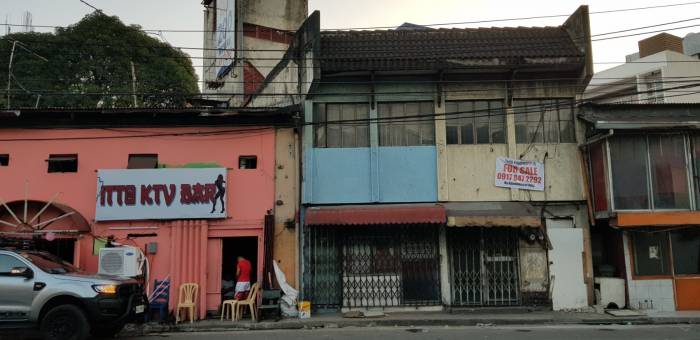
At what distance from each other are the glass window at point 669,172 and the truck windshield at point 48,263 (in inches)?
550

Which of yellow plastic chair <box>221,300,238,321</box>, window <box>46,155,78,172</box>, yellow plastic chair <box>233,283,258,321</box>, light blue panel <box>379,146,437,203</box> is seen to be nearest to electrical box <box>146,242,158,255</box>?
yellow plastic chair <box>221,300,238,321</box>

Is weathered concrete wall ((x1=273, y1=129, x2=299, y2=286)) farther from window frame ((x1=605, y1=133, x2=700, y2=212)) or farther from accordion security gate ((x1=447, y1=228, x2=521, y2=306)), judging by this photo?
window frame ((x1=605, y1=133, x2=700, y2=212))

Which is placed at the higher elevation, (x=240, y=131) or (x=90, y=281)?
(x=240, y=131)

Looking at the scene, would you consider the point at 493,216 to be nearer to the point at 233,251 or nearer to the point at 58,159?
the point at 233,251

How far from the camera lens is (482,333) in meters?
11.2

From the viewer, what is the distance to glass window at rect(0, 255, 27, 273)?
9.85 metres

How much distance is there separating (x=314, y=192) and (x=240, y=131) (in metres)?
2.69

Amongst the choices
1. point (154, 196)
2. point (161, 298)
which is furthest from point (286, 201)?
point (161, 298)

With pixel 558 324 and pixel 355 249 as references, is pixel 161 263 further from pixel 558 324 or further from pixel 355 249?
pixel 558 324

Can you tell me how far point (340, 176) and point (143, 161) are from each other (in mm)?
5410

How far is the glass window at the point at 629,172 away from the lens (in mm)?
13750

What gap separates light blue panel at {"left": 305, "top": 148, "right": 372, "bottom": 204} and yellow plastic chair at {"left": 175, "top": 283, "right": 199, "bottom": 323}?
12.5 feet

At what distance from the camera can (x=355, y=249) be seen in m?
14.5

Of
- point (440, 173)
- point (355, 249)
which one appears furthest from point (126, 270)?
point (440, 173)
